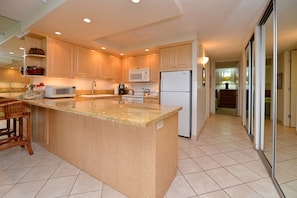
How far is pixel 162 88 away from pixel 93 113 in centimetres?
247

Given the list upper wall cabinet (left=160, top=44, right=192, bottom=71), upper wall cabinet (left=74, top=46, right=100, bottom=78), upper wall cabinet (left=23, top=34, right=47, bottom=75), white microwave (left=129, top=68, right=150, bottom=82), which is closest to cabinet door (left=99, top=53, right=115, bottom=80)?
Result: upper wall cabinet (left=74, top=46, right=100, bottom=78)

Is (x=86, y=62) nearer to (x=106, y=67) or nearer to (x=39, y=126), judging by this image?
(x=106, y=67)

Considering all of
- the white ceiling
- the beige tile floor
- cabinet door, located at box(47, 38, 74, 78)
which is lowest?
the beige tile floor

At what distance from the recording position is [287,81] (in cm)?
345

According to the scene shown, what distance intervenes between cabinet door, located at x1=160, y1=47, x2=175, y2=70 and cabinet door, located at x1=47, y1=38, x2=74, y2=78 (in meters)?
2.15

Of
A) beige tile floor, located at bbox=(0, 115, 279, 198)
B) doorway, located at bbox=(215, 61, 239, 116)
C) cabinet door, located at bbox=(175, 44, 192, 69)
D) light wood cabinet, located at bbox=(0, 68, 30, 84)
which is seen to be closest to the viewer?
beige tile floor, located at bbox=(0, 115, 279, 198)

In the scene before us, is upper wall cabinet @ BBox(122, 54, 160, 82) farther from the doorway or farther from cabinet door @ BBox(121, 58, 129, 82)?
the doorway

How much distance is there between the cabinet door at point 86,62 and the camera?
3.57 m

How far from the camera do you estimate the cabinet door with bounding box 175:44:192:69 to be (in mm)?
3251

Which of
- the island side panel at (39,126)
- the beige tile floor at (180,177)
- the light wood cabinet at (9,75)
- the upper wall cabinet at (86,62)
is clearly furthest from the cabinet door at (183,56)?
the light wood cabinet at (9,75)

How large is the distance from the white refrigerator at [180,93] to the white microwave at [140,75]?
726 mm

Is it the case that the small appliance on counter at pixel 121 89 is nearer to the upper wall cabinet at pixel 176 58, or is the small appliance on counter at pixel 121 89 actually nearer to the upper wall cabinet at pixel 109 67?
the upper wall cabinet at pixel 109 67

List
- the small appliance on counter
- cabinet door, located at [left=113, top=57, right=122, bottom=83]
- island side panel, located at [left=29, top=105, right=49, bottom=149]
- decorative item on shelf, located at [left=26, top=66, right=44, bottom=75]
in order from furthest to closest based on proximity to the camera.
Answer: the small appliance on counter < cabinet door, located at [left=113, top=57, right=122, bottom=83] < decorative item on shelf, located at [left=26, top=66, right=44, bottom=75] < island side panel, located at [left=29, top=105, right=49, bottom=149]

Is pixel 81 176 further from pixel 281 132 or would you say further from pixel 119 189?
pixel 281 132
